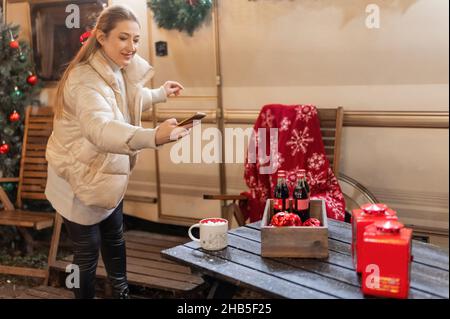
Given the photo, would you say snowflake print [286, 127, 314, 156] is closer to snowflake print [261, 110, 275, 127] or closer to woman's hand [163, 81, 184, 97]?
snowflake print [261, 110, 275, 127]

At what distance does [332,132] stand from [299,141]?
0.50ft

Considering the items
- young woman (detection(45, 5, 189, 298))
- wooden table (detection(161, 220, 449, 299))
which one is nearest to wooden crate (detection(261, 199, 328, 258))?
wooden table (detection(161, 220, 449, 299))

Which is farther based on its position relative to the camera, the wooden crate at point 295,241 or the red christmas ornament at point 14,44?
the red christmas ornament at point 14,44

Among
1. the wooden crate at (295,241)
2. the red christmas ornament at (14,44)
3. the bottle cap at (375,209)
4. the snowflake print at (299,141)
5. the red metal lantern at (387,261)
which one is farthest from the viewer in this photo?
the red christmas ornament at (14,44)

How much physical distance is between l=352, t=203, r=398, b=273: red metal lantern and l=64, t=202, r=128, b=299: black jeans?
37.4 inches

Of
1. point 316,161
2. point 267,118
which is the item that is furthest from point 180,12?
point 316,161

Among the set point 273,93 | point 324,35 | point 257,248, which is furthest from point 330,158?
point 257,248

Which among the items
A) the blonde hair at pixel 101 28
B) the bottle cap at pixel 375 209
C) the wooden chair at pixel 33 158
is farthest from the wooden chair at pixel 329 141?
the wooden chair at pixel 33 158

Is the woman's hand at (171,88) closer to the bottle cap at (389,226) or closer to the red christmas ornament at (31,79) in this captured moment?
the bottle cap at (389,226)

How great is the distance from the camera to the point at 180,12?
2.20 meters

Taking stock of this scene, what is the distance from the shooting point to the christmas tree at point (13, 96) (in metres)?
2.99

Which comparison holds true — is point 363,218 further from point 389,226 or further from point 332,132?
point 332,132

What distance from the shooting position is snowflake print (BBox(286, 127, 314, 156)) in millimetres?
2486
